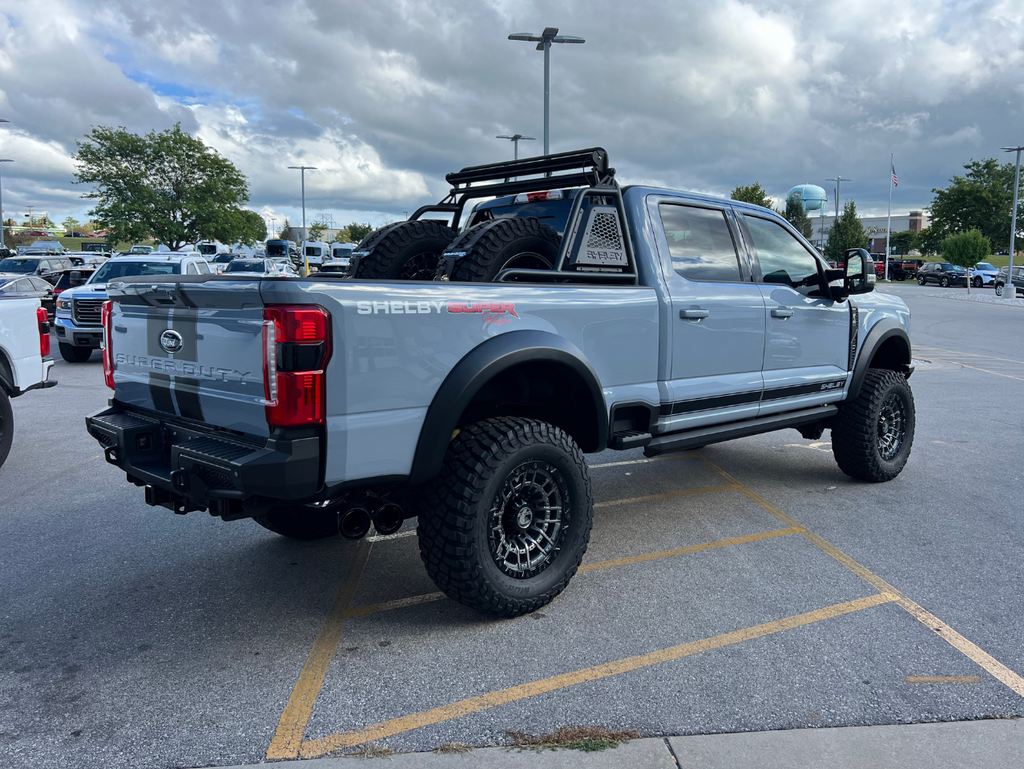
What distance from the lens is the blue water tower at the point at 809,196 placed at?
67919 millimetres

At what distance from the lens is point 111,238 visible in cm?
3962

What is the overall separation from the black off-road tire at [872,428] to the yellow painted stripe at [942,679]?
9.36 ft

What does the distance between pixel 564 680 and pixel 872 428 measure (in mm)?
3722

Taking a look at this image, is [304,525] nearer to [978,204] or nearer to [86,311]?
[86,311]

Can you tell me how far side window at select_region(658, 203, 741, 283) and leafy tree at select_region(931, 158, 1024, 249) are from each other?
74.9 m

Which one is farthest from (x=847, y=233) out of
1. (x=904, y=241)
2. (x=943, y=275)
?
(x=904, y=241)

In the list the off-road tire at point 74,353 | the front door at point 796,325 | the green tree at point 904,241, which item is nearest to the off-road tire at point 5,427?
the front door at point 796,325

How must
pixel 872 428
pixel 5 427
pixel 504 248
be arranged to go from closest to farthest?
pixel 504 248 < pixel 872 428 < pixel 5 427

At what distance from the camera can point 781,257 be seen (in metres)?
5.33

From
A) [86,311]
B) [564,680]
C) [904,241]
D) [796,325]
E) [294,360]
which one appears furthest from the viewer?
[904,241]

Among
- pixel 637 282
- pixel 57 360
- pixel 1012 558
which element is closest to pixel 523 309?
pixel 637 282

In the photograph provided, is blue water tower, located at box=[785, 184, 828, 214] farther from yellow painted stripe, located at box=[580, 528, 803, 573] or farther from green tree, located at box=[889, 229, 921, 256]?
yellow painted stripe, located at box=[580, 528, 803, 573]

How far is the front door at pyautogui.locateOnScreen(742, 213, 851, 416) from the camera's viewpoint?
506cm

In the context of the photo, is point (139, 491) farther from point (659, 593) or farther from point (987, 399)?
point (987, 399)
